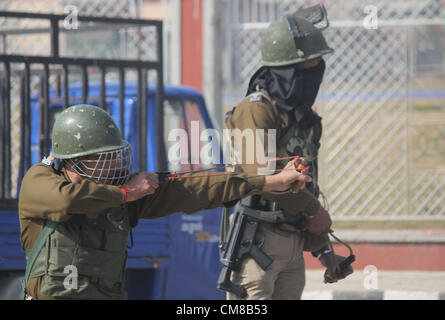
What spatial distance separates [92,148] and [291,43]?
143 cm

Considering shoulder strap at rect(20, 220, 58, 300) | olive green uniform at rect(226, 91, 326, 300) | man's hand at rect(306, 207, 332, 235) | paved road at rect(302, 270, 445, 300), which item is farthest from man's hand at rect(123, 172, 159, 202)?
paved road at rect(302, 270, 445, 300)

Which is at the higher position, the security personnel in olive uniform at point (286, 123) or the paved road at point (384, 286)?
the security personnel in olive uniform at point (286, 123)

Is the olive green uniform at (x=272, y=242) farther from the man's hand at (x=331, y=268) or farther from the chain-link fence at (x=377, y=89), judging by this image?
the chain-link fence at (x=377, y=89)

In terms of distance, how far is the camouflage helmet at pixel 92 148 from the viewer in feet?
10.4

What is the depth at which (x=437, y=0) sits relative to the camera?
8.81m

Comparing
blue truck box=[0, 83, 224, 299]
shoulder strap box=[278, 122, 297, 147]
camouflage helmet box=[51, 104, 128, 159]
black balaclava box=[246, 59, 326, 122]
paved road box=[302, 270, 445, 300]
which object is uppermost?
black balaclava box=[246, 59, 326, 122]

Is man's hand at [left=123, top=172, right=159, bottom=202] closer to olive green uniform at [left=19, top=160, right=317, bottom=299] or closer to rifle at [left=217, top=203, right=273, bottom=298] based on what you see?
olive green uniform at [left=19, top=160, right=317, bottom=299]

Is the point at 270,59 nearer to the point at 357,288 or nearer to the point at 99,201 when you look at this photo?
the point at 99,201

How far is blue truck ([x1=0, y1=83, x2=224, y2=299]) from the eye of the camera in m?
5.02

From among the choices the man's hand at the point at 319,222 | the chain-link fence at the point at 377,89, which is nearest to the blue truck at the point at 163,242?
the man's hand at the point at 319,222

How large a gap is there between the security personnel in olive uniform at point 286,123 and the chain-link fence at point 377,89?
446 centimetres

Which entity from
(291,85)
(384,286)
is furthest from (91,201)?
(384,286)
